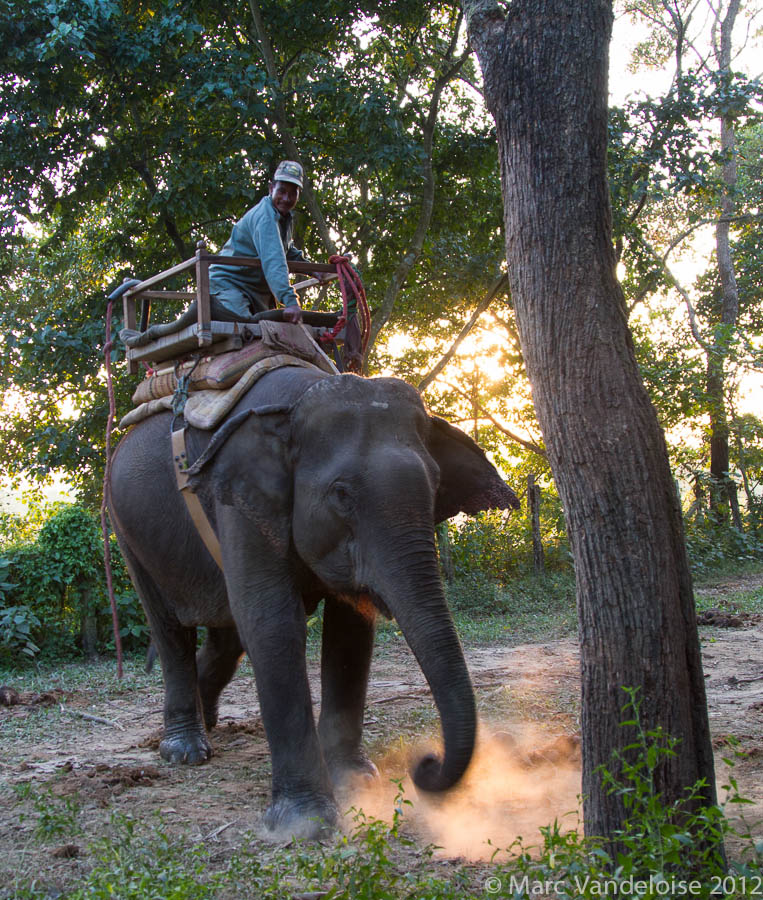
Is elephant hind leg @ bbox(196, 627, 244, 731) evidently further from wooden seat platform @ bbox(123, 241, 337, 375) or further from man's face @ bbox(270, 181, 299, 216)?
man's face @ bbox(270, 181, 299, 216)

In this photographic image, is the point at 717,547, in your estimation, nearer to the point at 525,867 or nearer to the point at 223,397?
the point at 223,397

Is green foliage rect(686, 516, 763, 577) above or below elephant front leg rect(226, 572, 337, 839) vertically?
above

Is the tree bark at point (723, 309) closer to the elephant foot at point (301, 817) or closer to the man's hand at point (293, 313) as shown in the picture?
the man's hand at point (293, 313)

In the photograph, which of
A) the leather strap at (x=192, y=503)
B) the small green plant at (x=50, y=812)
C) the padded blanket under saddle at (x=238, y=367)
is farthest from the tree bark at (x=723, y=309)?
the small green plant at (x=50, y=812)

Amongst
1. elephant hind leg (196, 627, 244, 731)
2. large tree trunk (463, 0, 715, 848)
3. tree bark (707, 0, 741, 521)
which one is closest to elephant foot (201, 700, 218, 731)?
elephant hind leg (196, 627, 244, 731)

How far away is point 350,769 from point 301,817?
0.86 meters

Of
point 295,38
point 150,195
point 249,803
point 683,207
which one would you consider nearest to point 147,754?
point 249,803

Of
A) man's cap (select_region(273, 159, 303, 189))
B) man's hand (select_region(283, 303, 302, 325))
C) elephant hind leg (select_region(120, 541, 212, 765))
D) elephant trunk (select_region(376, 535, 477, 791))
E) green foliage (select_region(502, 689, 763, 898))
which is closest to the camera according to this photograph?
green foliage (select_region(502, 689, 763, 898))

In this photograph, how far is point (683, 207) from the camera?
23.0 m

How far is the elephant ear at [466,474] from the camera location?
209 inches

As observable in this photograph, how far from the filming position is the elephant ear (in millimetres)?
5297

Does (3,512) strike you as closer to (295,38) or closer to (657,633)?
(295,38)

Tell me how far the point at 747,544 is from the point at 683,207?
31.0 feet

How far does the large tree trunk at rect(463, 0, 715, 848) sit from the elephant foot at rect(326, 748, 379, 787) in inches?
78.5
